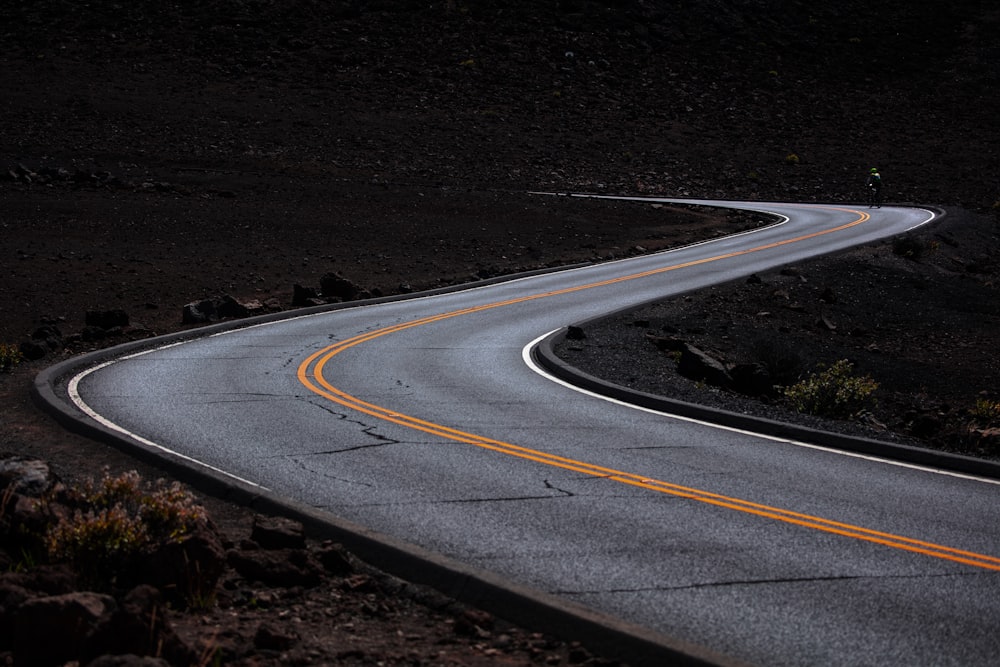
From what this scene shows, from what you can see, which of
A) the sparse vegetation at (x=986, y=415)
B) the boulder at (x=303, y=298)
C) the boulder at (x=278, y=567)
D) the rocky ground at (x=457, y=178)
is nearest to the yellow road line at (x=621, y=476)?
the rocky ground at (x=457, y=178)

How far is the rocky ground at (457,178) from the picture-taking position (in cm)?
1348

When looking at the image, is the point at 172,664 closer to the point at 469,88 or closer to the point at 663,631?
the point at 663,631

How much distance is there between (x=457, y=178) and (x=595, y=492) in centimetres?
4679

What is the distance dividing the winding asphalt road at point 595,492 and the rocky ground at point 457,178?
974 mm

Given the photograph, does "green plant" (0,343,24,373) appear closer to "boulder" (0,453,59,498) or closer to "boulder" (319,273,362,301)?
"boulder" (319,273,362,301)

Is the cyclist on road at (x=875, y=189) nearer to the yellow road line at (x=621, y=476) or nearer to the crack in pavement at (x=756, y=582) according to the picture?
the yellow road line at (x=621, y=476)

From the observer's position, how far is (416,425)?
13383 mm

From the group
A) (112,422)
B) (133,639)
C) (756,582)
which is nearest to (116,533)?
(133,639)

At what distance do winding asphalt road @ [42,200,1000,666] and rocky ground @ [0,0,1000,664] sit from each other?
0.97 metres

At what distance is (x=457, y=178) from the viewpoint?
55.8 m

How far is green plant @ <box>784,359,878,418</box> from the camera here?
1656 centimetres

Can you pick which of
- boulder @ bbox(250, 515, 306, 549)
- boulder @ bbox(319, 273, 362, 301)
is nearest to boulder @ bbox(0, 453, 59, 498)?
boulder @ bbox(250, 515, 306, 549)

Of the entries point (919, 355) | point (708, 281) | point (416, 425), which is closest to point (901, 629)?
point (416, 425)

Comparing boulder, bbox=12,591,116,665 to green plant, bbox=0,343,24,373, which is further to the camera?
green plant, bbox=0,343,24,373
